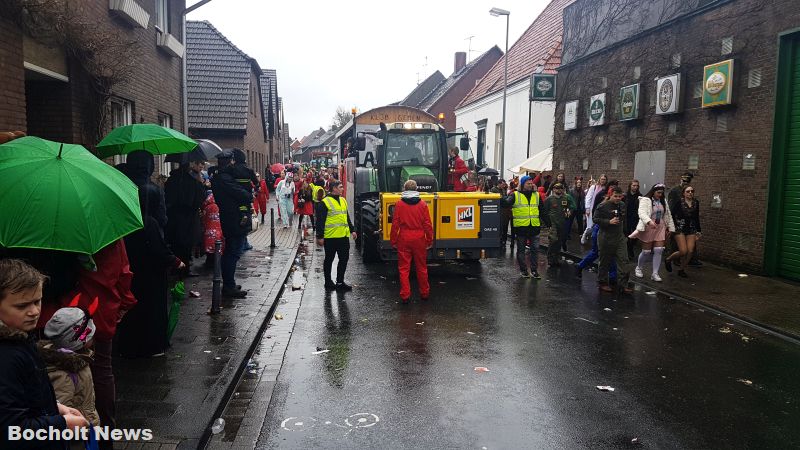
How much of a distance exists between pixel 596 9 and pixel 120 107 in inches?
527

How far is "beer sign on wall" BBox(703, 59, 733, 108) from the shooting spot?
11.9 meters

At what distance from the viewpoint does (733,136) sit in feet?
39.5

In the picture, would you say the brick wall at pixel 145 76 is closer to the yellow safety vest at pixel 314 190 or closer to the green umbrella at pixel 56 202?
the yellow safety vest at pixel 314 190

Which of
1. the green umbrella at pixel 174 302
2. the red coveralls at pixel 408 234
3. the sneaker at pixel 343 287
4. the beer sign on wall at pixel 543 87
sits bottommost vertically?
the sneaker at pixel 343 287

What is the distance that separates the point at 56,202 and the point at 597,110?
16.3m

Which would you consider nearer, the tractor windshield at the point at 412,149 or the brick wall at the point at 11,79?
the brick wall at the point at 11,79

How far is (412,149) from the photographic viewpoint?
44.4 ft

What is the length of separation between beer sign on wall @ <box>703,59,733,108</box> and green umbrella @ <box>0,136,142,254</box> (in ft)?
38.6

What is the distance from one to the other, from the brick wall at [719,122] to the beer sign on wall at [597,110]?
40 cm

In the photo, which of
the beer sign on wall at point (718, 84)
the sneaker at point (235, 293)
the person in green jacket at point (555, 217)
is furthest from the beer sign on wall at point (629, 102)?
the sneaker at point (235, 293)

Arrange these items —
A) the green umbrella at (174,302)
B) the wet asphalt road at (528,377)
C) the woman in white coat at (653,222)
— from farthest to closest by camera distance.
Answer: the woman in white coat at (653,222), the green umbrella at (174,302), the wet asphalt road at (528,377)

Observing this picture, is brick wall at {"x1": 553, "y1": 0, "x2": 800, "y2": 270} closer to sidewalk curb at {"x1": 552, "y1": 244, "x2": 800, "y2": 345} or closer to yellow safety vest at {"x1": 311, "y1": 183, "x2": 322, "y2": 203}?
sidewalk curb at {"x1": 552, "y1": 244, "x2": 800, "y2": 345}

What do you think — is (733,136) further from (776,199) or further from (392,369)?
(392,369)

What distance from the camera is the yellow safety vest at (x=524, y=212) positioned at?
11070 mm
